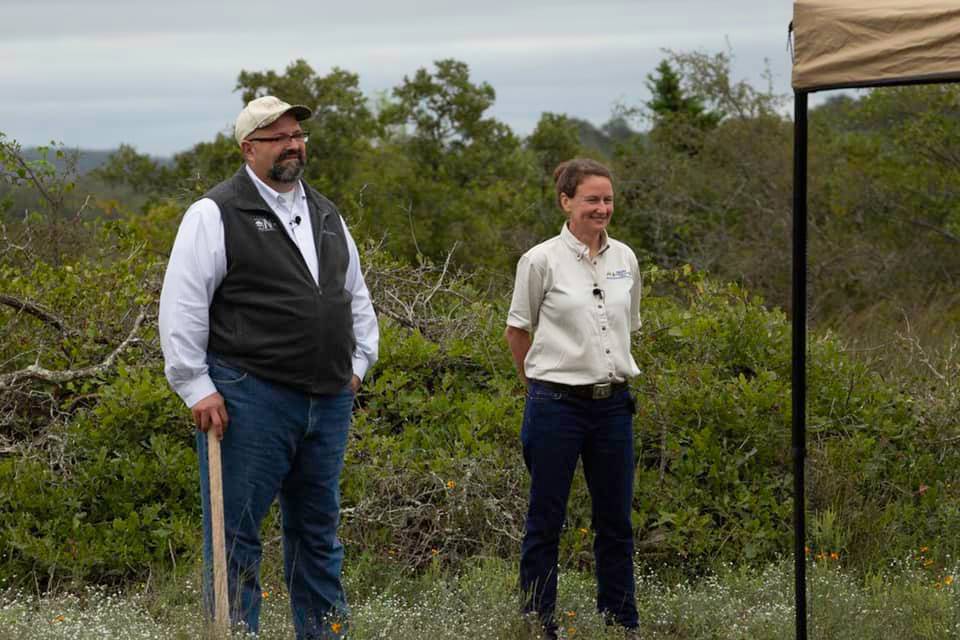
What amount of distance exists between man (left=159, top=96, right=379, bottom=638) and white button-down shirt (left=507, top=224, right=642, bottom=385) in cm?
73

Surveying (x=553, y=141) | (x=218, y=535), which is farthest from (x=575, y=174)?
(x=553, y=141)

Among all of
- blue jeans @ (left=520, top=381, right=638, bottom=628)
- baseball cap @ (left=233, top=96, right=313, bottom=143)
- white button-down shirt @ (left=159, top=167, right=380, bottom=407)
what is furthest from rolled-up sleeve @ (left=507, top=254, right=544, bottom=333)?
white button-down shirt @ (left=159, top=167, right=380, bottom=407)

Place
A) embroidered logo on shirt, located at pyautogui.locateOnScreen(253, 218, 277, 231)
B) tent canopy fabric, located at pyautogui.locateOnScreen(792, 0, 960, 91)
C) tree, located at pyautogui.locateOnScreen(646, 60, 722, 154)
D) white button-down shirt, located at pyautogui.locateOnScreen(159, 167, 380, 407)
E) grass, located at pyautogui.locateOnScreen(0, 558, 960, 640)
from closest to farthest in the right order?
tent canopy fabric, located at pyautogui.locateOnScreen(792, 0, 960, 91), white button-down shirt, located at pyautogui.locateOnScreen(159, 167, 380, 407), embroidered logo on shirt, located at pyautogui.locateOnScreen(253, 218, 277, 231), grass, located at pyautogui.locateOnScreen(0, 558, 960, 640), tree, located at pyautogui.locateOnScreen(646, 60, 722, 154)

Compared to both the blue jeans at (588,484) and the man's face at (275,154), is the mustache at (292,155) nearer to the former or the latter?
the man's face at (275,154)

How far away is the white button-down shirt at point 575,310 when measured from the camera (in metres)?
5.06

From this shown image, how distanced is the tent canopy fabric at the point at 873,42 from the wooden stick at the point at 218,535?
2354mm

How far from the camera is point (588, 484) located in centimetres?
527

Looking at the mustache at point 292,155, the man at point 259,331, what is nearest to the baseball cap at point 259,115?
the man at point 259,331

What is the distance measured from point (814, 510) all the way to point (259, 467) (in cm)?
337

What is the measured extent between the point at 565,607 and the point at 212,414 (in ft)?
6.59

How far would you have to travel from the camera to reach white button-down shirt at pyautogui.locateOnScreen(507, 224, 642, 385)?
5059 mm

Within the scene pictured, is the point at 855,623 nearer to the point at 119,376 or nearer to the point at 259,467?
the point at 259,467

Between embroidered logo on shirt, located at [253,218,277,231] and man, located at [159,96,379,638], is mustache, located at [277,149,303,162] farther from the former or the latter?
embroidered logo on shirt, located at [253,218,277,231]

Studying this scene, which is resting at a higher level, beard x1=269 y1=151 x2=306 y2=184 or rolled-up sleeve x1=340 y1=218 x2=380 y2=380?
beard x1=269 y1=151 x2=306 y2=184
